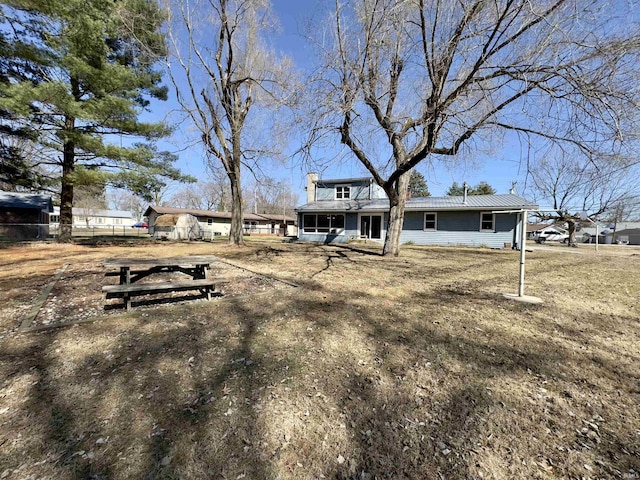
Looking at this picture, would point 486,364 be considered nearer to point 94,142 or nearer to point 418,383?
point 418,383

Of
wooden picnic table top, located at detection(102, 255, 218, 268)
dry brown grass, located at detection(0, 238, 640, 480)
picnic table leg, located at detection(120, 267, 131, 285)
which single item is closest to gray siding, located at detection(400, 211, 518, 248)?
dry brown grass, located at detection(0, 238, 640, 480)

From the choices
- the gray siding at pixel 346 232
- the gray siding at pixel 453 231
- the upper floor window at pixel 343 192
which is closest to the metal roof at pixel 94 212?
the upper floor window at pixel 343 192

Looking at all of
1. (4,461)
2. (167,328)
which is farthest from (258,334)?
(4,461)

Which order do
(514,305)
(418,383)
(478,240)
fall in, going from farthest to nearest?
(478,240), (514,305), (418,383)

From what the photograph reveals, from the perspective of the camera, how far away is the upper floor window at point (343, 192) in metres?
23.2

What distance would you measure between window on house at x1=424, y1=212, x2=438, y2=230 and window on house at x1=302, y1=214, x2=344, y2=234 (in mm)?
5738

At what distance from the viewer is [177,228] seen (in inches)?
1003

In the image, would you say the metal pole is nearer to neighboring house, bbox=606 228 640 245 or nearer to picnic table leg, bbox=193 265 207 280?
picnic table leg, bbox=193 265 207 280

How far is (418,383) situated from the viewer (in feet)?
8.18

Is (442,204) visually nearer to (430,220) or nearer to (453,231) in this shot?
(430,220)

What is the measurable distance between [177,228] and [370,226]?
17.0 m

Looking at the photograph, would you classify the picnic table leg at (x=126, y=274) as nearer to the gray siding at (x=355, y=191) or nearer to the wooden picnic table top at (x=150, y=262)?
the wooden picnic table top at (x=150, y=262)

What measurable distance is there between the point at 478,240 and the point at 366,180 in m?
8.92

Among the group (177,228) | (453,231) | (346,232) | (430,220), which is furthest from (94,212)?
(453,231)
